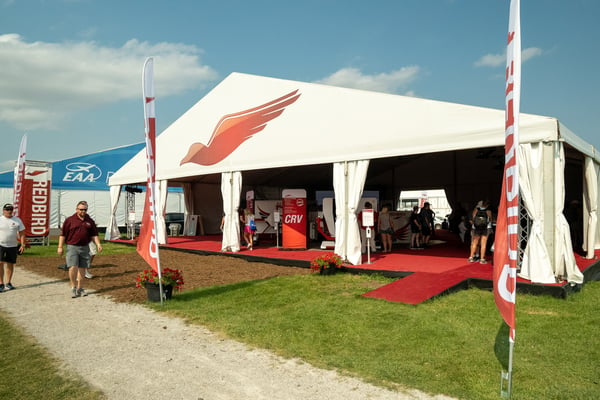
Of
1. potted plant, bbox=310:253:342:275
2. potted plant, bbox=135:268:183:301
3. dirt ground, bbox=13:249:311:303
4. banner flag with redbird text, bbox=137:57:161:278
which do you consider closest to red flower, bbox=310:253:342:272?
potted plant, bbox=310:253:342:275

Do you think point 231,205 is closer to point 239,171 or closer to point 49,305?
point 239,171

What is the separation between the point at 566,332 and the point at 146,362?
4387mm

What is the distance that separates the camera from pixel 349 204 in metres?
8.60

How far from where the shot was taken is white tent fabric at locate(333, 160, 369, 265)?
8500mm

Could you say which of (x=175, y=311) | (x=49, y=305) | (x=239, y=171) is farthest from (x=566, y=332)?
(x=239, y=171)

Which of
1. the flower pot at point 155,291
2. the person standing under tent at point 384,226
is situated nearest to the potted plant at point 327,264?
Result: the person standing under tent at point 384,226

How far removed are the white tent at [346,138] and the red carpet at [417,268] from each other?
60 centimetres

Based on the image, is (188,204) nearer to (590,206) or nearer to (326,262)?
(326,262)

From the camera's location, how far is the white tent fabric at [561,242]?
6188 mm

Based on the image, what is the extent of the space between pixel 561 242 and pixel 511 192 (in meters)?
4.04

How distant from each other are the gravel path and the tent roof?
16.4 feet

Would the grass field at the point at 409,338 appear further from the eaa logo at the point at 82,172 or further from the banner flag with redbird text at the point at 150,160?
the eaa logo at the point at 82,172

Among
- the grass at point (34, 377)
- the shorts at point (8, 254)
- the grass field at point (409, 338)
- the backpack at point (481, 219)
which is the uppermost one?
the backpack at point (481, 219)

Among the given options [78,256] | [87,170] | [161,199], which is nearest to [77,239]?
[78,256]
